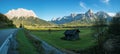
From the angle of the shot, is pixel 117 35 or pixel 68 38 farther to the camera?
pixel 68 38

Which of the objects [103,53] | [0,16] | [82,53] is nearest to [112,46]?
[103,53]

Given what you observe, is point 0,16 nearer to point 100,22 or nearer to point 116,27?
point 100,22

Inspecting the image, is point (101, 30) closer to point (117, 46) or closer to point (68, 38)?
point (117, 46)

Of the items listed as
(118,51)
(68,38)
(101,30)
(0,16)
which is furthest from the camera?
(0,16)

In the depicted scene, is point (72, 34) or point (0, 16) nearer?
point (72, 34)

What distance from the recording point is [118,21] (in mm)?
37188

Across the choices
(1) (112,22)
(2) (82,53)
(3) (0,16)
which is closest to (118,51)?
(1) (112,22)

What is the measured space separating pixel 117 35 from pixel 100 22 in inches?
713

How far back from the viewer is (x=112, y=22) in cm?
3906

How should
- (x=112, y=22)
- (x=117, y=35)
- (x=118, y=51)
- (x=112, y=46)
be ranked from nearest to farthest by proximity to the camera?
(x=118, y=51) → (x=112, y=46) → (x=117, y=35) → (x=112, y=22)

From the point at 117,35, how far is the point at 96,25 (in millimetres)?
18114

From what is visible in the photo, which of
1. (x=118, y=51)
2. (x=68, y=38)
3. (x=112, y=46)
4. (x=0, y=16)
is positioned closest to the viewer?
(x=118, y=51)

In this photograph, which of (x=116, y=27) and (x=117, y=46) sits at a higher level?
(x=116, y=27)

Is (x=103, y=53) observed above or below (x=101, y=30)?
below
